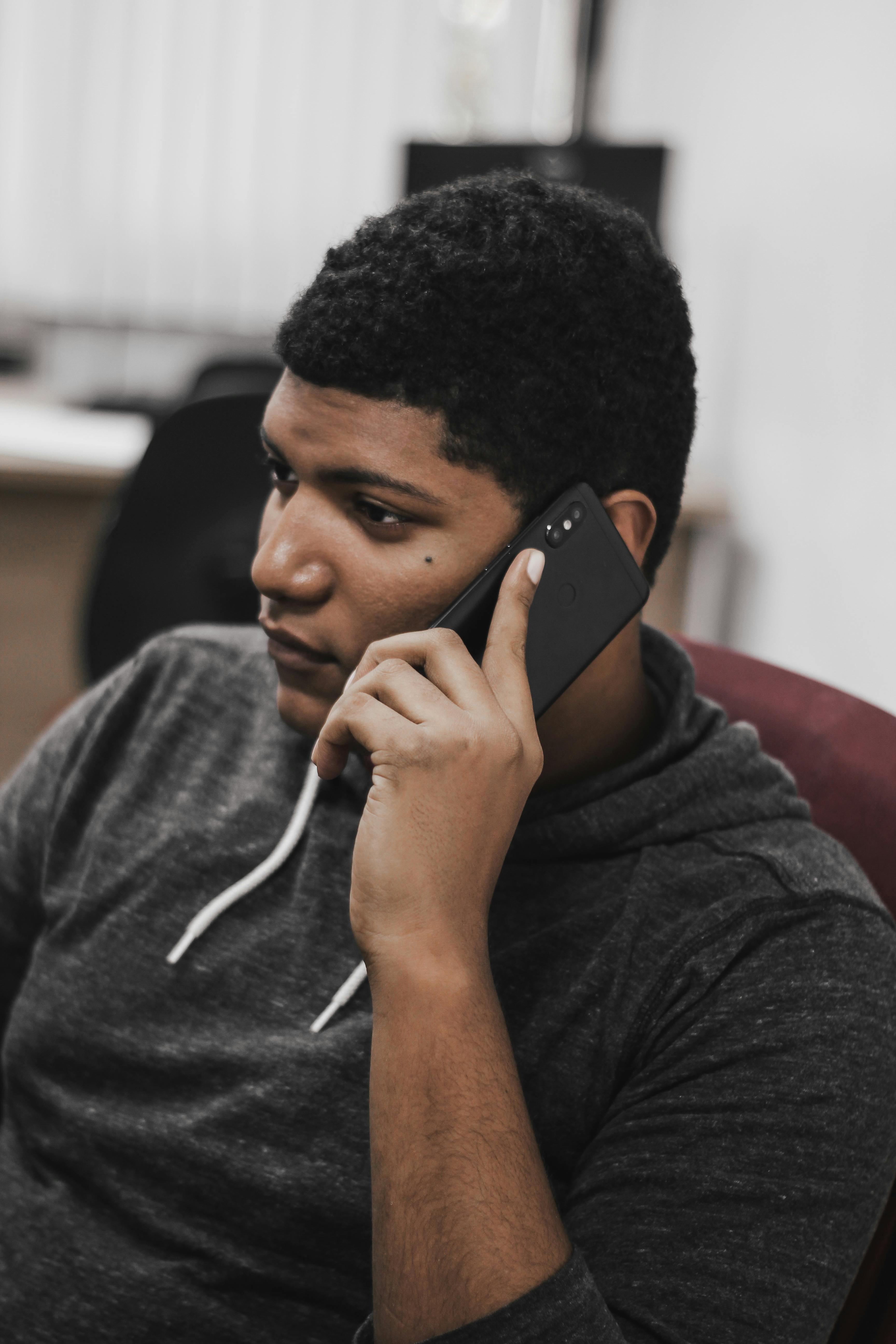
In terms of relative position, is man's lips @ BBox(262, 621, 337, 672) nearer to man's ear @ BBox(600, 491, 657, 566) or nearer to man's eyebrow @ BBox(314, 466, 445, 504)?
man's eyebrow @ BBox(314, 466, 445, 504)

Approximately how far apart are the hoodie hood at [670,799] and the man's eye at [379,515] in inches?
9.2

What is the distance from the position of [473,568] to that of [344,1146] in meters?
0.41

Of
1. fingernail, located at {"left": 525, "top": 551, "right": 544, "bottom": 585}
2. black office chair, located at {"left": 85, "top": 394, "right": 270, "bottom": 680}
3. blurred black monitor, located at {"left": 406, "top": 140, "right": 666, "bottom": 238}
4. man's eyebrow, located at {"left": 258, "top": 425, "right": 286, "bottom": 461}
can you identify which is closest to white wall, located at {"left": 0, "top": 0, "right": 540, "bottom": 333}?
blurred black monitor, located at {"left": 406, "top": 140, "right": 666, "bottom": 238}

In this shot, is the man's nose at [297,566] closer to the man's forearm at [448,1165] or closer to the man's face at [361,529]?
the man's face at [361,529]

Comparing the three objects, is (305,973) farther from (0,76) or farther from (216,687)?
(0,76)

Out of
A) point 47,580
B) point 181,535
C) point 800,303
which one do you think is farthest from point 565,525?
point 47,580

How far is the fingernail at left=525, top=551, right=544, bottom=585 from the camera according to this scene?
864mm

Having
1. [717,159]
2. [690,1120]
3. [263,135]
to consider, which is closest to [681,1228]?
[690,1120]

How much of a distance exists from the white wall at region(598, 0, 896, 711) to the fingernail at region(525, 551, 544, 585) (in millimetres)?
287

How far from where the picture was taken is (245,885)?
98cm

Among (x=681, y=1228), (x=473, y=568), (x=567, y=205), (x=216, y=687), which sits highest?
(x=567, y=205)

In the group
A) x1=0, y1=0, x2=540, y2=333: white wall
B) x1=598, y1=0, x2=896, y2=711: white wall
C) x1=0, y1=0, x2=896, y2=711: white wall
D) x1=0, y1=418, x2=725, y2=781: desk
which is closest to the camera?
x1=598, y1=0, x2=896, y2=711: white wall

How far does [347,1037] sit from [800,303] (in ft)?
5.47

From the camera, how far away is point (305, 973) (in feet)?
3.07
